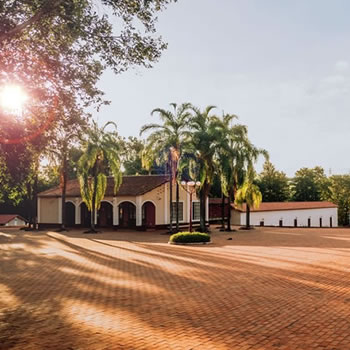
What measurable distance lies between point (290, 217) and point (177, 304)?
44390mm

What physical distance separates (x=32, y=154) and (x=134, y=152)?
49.0 m

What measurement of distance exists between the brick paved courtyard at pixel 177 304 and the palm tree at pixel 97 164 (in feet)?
52.1

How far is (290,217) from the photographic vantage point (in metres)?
50.5

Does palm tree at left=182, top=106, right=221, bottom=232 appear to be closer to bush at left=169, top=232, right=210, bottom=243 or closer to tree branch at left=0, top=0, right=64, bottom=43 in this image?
bush at left=169, top=232, right=210, bottom=243

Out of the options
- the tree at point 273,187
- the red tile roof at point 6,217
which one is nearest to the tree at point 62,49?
the red tile roof at point 6,217

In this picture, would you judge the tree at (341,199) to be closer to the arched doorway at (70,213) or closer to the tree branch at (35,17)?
the arched doorway at (70,213)

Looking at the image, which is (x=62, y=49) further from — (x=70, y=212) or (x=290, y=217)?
(x=290, y=217)

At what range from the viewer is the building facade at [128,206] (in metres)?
35.1

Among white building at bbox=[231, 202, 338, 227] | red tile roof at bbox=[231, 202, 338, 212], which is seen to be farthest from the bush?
red tile roof at bbox=[231, 202, 338, 212]

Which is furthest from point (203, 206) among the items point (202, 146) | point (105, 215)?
point (105, 215)

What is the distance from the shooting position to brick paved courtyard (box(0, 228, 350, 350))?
21.1 feet

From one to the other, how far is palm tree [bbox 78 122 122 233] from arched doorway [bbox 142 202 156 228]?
4454mm

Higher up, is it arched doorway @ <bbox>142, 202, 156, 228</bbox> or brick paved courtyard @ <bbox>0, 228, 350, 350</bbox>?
arched doorway @ <bbox>142, 202, 156, 228</bbox>

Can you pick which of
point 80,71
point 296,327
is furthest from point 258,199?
point 296,327
